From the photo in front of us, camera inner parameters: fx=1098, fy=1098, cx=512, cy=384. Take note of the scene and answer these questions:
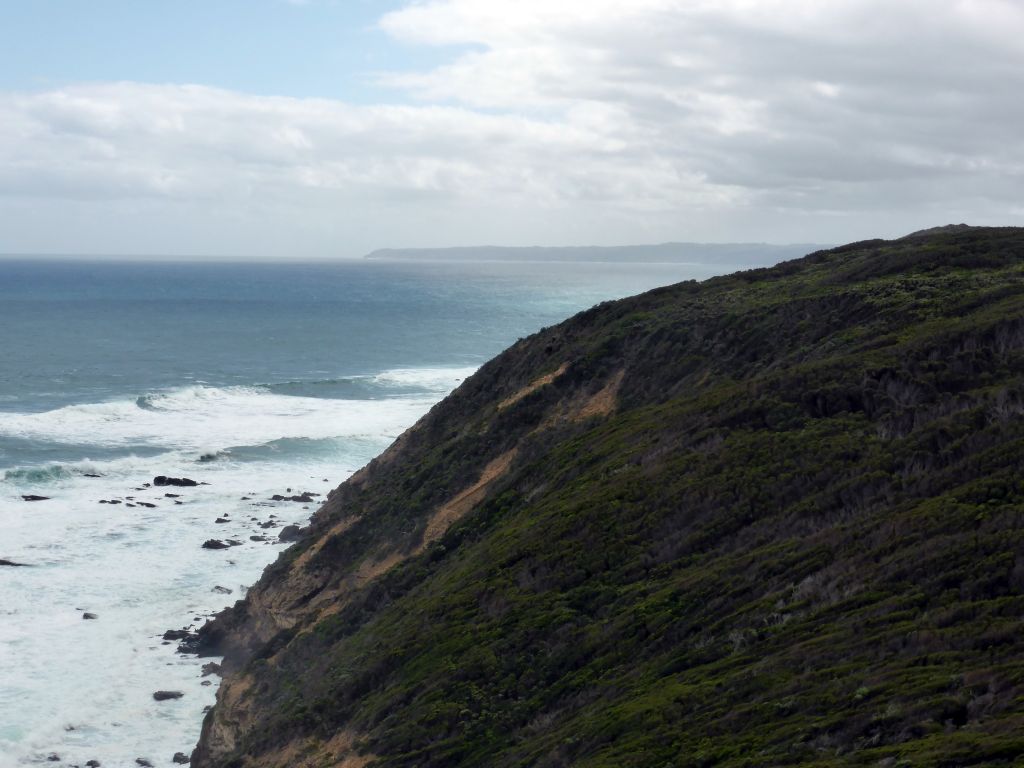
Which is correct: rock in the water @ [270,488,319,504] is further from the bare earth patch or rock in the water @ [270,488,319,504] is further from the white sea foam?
the bare earth patch

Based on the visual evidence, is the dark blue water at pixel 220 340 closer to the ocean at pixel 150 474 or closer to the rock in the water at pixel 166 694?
the ocean at pixel 150 474

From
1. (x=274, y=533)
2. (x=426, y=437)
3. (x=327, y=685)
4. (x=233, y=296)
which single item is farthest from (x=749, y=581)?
(x=233, y=296)

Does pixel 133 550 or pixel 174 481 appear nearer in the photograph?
pixel 133 550

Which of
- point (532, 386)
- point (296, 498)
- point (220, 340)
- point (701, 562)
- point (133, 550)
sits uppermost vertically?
point (532, 386)

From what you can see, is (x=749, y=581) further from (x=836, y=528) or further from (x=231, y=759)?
(x=231, y=759)

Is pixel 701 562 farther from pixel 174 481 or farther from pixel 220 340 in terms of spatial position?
pixel 220 340

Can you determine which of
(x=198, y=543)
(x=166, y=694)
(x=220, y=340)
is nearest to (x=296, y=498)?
(x=198, y=543)
